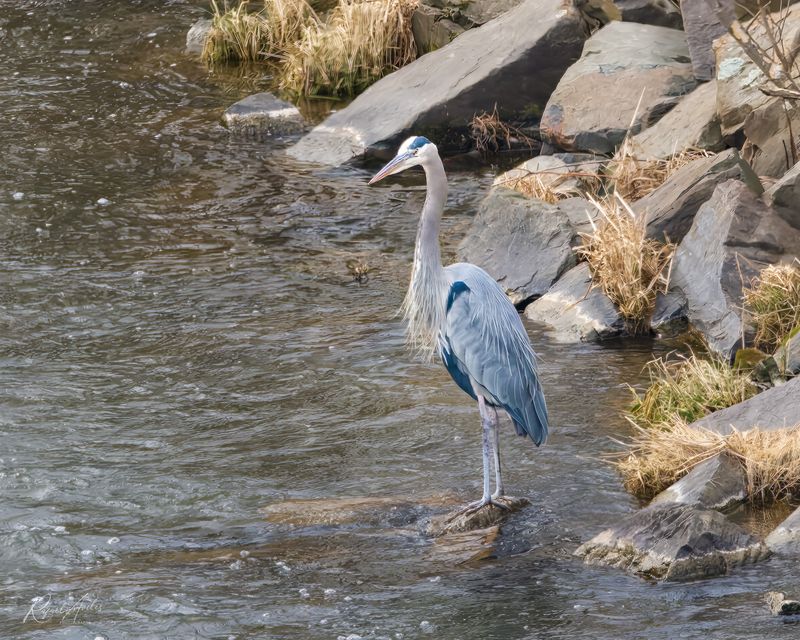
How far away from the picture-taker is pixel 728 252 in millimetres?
7652

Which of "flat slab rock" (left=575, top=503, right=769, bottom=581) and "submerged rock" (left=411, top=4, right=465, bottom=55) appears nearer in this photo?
"flat slab rock" (left=575, top=503, right=769, bottom=581)

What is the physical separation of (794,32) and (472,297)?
434cm

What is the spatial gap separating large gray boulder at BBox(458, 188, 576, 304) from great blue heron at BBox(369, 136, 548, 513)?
2497mm

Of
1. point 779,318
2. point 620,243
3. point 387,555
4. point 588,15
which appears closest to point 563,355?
point 620,243

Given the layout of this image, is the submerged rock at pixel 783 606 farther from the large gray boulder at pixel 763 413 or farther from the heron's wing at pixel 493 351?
the heron's wing at pixel 493 351

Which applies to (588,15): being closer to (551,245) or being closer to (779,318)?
(551,245)

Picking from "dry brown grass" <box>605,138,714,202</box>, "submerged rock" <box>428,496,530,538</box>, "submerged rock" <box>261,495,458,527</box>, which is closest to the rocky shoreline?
"dry brown grass" <box>605,138,714,202</box>

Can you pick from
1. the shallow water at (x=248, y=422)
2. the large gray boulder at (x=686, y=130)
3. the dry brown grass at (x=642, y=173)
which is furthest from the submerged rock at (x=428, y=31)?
the dry brown grass at (x=642, y=173)

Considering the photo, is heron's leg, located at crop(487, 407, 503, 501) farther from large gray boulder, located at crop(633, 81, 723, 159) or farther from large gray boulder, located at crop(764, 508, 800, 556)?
large gray boulder, located at crop(633, 81, 723, 159)

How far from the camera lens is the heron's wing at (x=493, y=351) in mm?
6020

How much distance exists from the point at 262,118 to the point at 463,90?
219 cm

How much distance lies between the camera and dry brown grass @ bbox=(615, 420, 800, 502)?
559cm

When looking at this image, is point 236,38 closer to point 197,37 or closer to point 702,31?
point 197,37

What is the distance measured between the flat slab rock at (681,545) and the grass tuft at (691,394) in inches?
47.3
